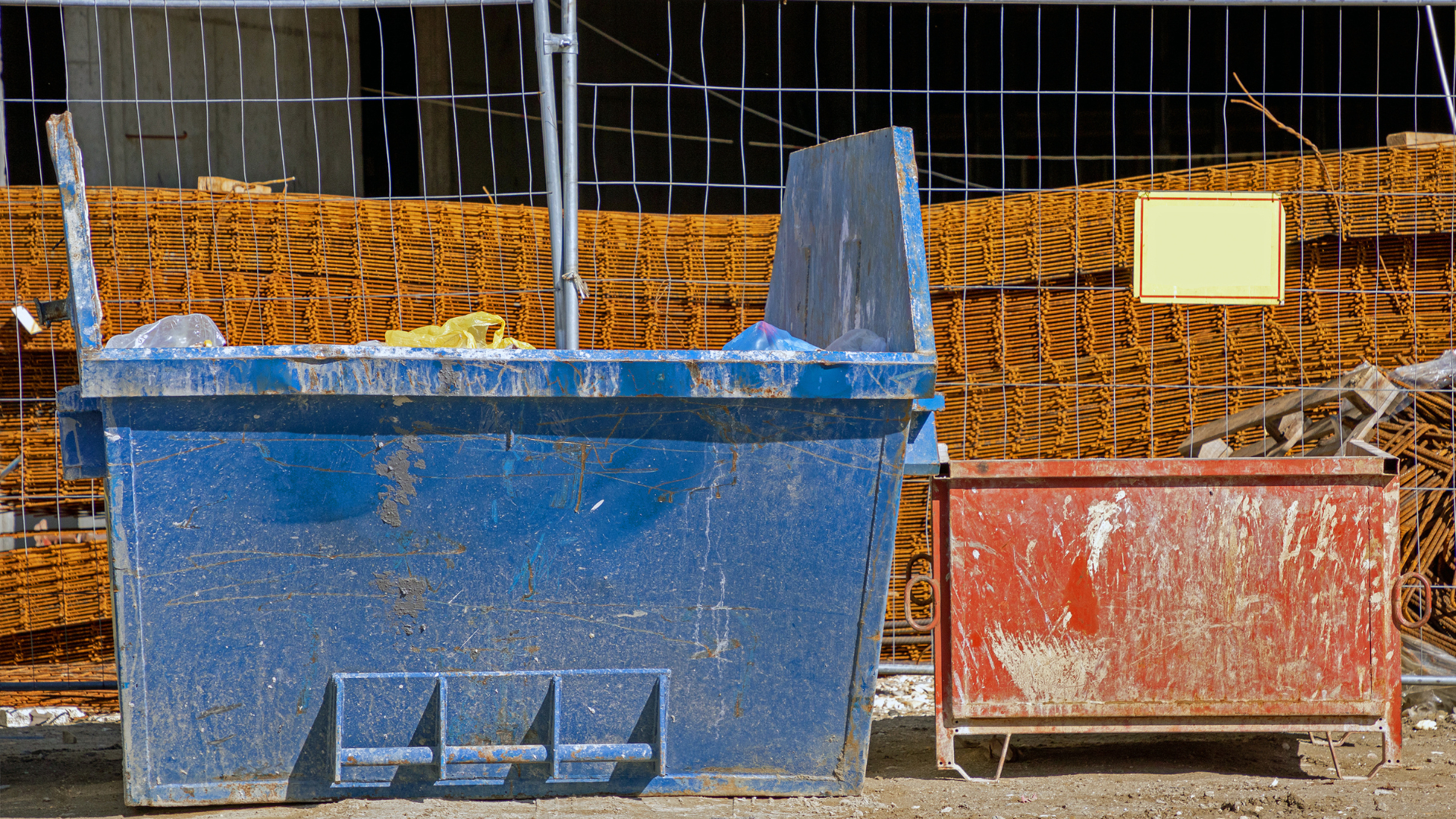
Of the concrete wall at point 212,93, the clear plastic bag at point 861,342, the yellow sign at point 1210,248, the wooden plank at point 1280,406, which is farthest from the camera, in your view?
the concrete wall at point 212,93

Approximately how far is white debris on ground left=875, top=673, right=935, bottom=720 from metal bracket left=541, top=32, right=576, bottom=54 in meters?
2.55

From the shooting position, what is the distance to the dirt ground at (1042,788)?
3.19 m

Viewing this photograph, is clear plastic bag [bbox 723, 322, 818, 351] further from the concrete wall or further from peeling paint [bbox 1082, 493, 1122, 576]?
the concrete wall

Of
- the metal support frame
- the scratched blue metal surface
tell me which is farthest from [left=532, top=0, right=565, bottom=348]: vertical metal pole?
the scratched blue metal surface

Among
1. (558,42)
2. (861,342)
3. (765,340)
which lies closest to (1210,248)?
(861,342)

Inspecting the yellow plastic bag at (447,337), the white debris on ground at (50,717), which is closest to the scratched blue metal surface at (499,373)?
the yellow plastic bag at (447,337)

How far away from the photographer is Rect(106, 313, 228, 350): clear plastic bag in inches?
132

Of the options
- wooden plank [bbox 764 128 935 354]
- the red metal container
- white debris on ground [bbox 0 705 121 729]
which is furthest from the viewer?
white debris on ground [bbox 0 705 121 729]

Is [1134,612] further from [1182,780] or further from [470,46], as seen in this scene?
[470,46]

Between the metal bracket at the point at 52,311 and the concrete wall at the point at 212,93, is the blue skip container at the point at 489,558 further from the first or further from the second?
the concrete wall at the point at 212,93

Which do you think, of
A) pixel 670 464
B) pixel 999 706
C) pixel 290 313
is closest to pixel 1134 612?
pixel 999 706

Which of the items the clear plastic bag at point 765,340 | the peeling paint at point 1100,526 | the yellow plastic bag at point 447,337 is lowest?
the peeling paint at point 1100,526

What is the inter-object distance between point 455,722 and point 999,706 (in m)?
1.55

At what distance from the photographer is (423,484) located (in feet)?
10.1
